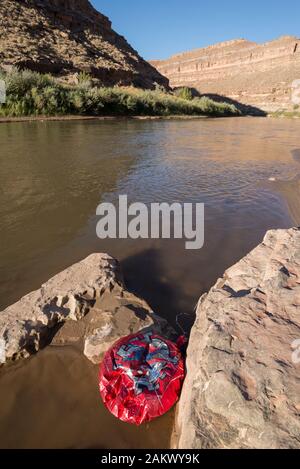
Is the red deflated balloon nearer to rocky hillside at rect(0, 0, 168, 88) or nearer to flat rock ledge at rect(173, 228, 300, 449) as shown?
flat rock ledge at rect(173, 228, 300, 449)

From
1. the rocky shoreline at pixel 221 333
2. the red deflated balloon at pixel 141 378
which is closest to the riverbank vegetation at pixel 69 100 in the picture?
the rocky shoreline at pixel 221 333

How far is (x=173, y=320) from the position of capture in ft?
9.43

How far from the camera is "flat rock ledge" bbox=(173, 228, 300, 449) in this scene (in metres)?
1.53

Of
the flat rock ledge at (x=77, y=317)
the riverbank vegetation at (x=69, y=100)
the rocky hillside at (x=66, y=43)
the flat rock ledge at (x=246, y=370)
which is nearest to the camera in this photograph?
the flat rock ledge at (x=246, y=370)

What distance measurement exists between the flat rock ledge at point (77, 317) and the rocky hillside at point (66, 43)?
1079 inches

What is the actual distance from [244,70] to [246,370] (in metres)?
86.0

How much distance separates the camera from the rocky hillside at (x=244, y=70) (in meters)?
52.9

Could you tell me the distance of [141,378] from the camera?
2.09 meters

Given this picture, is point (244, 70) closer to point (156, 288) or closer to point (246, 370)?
point (156, 288)

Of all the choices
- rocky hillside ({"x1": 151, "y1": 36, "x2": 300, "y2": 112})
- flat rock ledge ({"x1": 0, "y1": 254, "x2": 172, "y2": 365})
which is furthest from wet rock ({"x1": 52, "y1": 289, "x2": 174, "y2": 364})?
rocky hillside ({"x1": 151, "y1": 36, "x2": 300, "y2": 112})

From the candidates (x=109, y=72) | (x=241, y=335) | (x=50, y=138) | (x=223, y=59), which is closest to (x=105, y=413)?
(x=241, y=335)

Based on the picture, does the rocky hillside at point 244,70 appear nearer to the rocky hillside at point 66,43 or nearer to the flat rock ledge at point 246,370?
the rocky hillside at point 66,43

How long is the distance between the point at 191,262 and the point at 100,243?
1.30m
